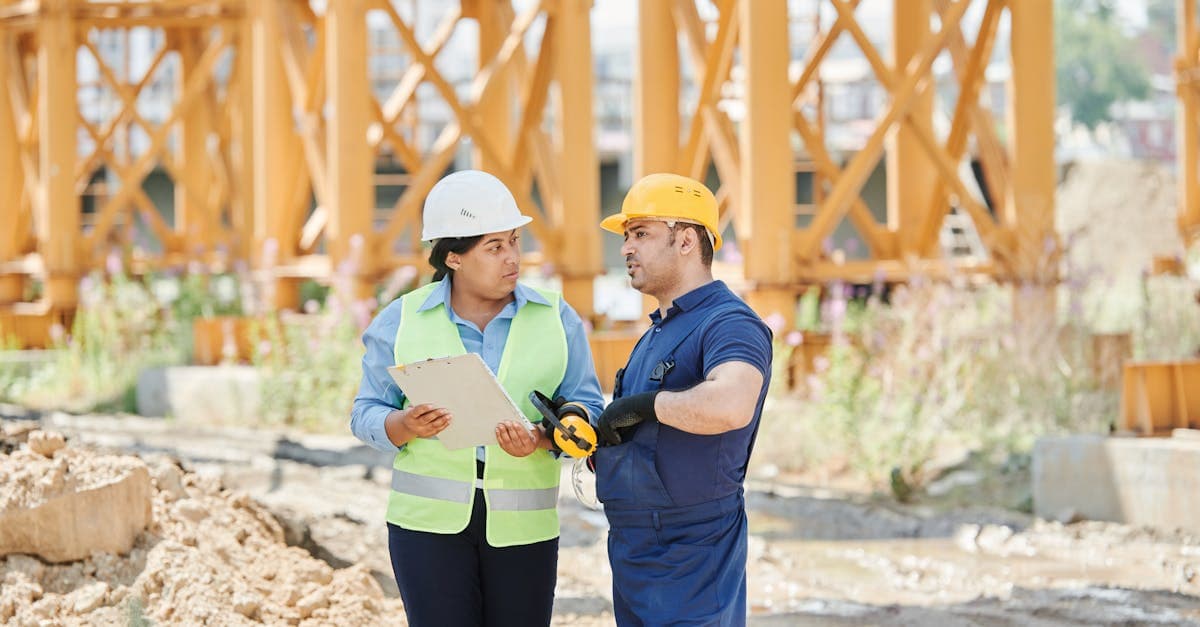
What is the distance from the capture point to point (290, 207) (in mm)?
15578

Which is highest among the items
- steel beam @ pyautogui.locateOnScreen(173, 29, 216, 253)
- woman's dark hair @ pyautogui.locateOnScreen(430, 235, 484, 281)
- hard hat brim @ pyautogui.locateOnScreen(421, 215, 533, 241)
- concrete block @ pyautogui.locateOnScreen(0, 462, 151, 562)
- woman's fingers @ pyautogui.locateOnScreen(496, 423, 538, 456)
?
steel beam @ pyautogui.locateOnScreen(173, 29, 216, 253)

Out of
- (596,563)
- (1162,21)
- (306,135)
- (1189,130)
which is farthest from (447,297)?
(1162,21)

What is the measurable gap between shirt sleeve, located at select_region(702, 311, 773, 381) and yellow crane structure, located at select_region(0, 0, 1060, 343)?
25.7 ft

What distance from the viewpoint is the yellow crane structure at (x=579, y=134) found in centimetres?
1191

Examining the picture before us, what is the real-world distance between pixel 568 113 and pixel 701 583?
1002 centimetres

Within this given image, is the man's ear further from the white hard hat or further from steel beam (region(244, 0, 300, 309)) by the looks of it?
steel beam (region(244, 0, 300, 309))

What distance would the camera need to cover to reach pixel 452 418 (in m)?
4.05

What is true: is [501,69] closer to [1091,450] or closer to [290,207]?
[290,207]

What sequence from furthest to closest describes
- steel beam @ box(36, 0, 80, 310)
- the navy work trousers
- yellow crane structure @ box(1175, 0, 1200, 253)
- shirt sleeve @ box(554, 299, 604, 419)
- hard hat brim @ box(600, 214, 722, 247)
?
yellow crane structure @ box(1175, 0, 1200, 253)
steel beam @ box(36, 0, 80, 310)
shirt sleeve @ box(554, 299, 604, 419)
the navy work trousers
hard hat brim @ box(600, 214, 722, 247)

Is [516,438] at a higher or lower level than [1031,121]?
lower

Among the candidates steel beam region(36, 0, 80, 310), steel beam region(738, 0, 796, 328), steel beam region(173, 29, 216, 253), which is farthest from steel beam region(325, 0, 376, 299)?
steel beam region(173, 29, 216, 253)

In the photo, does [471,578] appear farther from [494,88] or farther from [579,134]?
[494,88]

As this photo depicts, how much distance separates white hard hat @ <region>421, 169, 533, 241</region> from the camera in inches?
167

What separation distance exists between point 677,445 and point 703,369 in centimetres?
18
